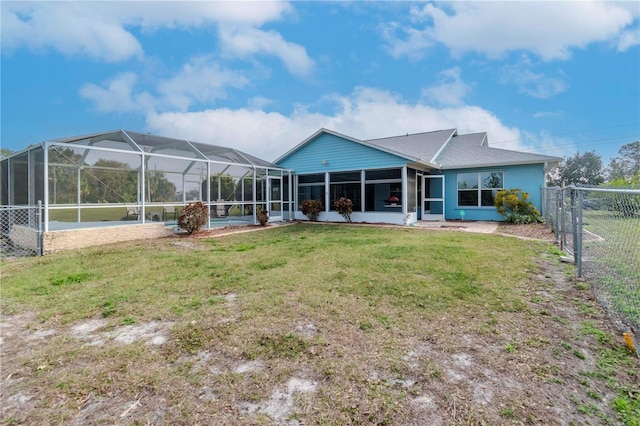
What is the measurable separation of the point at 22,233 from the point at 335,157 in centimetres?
1170

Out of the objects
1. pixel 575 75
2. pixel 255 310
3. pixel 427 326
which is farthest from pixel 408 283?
pixel 575 75

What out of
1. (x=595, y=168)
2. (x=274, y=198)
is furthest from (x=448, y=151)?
(x=595, y=168)

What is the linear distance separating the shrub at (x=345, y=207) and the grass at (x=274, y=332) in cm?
793

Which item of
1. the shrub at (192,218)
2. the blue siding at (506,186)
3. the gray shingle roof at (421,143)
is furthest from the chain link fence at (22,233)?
the blue siding at (506,186)

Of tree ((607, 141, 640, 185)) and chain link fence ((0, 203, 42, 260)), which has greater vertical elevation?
tree ((607, 141, 640, 185))

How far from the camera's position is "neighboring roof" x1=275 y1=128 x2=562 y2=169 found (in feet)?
44.6

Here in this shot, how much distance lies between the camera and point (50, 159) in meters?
9.11

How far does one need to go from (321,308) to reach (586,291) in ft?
12.7

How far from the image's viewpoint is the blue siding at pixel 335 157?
1369 centimetres

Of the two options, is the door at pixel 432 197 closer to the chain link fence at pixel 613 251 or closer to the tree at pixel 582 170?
the chain link fence at pixel 613 251

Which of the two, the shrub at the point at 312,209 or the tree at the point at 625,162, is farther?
the tree at the point at 625,162

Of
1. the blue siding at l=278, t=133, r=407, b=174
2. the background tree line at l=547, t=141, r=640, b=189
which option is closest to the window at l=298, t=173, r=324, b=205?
the blue siding at l=278, t=133, r=407, b=174

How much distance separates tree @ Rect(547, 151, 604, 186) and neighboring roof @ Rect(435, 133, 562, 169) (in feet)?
119

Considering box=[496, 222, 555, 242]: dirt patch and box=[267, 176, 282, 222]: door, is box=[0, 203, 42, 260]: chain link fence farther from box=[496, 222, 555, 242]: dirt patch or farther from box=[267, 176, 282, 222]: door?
box=[496, 222, 555, 242]: dirt patch
